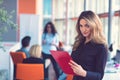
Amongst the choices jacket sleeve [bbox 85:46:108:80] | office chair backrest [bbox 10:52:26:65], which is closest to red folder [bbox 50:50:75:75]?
jacket sleeve [bbox 85:46:108:80]

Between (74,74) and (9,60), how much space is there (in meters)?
4.88

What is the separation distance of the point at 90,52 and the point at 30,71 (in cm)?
304

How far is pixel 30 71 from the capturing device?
5480 mm

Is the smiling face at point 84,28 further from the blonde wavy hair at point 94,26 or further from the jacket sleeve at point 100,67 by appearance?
the jacket sleeve at point 100,67

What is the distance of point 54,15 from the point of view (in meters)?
21.7

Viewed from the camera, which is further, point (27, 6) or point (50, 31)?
point (27, 6)

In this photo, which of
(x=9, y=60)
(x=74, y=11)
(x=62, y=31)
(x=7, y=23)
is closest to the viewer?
(x=7, y=23)

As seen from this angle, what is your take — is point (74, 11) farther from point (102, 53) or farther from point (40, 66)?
point (102, 53)

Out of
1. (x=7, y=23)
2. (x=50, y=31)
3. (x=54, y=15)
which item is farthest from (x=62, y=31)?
(x=7, y=23)

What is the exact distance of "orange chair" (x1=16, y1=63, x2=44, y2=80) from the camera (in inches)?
215

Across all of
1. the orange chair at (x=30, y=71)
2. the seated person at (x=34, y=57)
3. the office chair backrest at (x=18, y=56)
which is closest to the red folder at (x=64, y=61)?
the orange chair at (x=30, y=71)

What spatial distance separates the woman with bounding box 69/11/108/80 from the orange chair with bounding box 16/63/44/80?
113 inches

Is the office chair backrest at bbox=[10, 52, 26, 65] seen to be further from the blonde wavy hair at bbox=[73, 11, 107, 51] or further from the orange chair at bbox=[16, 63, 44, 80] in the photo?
the blonde wavy hair at bbox=[73, 11, 107, 51]

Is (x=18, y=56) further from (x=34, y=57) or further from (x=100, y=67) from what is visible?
(x=100, y=67)
